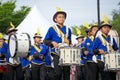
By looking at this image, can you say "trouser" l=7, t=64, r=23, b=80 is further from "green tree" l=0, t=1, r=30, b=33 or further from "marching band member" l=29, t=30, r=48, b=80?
"green tree" l=0, t=1, r=30, b=33

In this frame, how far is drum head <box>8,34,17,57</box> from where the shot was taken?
12575 millimetres

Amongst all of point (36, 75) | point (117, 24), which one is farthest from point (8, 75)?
point (117, 24)

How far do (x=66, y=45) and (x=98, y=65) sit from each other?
1.54 meters

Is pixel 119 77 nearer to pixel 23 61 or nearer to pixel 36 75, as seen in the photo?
pixel 36 75

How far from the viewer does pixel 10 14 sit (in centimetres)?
3891

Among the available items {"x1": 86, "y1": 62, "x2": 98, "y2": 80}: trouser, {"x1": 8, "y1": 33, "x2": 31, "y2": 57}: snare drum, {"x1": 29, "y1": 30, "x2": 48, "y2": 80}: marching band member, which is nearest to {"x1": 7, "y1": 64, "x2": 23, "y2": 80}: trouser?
{"x1": 8, "y1": 33, "x2": 31, "y2": 57}: snare drum

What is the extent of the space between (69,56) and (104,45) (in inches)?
57.6

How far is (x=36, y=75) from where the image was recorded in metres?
14.2

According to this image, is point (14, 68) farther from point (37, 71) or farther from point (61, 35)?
point (61, 35)

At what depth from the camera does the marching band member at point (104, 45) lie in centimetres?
1102

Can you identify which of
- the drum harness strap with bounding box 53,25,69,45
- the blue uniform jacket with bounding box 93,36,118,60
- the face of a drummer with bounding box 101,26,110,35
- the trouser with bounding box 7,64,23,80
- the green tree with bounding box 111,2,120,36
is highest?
the green tree with bounding box 111,2,120,36

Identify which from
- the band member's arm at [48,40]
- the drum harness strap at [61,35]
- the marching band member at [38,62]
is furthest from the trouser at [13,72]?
the drum harness strap at [61,35]

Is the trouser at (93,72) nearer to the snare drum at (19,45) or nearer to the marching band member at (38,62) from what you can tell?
the snare drum at (19,45)

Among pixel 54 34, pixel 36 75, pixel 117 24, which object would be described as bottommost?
pixel 36 75
